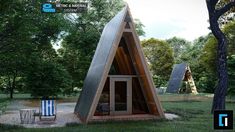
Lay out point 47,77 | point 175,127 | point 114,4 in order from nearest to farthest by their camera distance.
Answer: point 175,127
point 47,77
point 114,4

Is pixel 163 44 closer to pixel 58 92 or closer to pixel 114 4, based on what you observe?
pixel 114 4

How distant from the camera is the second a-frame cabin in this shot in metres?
13.4

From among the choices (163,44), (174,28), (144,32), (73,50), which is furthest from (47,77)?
(174,28)

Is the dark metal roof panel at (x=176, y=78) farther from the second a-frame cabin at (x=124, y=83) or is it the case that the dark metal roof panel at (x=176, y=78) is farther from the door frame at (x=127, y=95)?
the door frame at (x=127, y=95)

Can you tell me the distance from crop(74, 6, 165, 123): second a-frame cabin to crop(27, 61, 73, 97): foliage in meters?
12.0

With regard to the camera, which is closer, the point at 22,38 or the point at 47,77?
the point at 22,38

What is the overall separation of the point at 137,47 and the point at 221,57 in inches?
183

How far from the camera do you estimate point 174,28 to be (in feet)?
257

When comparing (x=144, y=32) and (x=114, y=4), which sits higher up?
(x=114, y=4)

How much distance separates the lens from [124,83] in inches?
585

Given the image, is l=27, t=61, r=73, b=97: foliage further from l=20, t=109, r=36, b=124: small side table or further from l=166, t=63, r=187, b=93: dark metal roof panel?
l=166, t=63, r=187, b=93: dark metal roof panel

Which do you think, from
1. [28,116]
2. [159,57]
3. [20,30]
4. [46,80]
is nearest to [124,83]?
[28,116]

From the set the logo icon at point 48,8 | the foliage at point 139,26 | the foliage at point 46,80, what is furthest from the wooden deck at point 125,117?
the foliage at point 139,26

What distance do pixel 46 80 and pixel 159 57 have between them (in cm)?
2887
